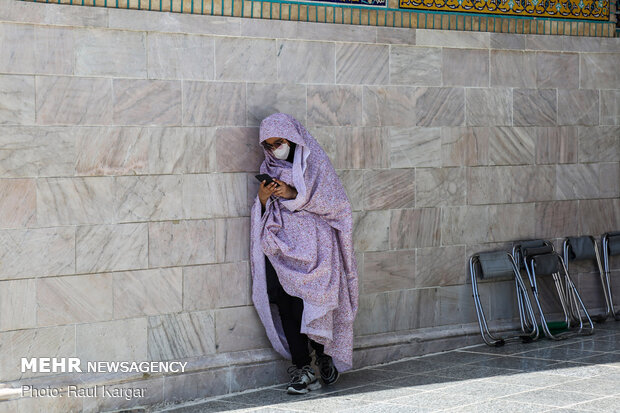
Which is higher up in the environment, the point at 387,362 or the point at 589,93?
the point at 589,93

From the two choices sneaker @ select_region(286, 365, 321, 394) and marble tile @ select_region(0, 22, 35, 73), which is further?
sneaker @ select_region(286, 365, 321, 394)

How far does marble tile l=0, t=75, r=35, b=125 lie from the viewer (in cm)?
505

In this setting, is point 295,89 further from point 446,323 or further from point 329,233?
point 446,323

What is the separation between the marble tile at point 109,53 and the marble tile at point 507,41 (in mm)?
2690

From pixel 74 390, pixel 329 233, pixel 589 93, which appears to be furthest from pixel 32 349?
pixel 589 93

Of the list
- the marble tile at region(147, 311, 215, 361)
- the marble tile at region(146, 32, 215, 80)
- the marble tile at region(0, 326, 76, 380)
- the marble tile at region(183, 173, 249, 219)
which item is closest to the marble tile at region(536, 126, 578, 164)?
the marble tile at region(183, 173, 249, 219)

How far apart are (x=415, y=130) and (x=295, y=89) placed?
100 cm

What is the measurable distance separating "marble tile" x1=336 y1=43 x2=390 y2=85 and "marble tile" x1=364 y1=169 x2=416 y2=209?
0.61m

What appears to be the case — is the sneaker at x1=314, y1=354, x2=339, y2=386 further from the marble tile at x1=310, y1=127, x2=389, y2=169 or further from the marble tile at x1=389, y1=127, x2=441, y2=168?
the marble tile at x1=389, y1=127, x2=441, y2=168

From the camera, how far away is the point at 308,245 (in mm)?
5805

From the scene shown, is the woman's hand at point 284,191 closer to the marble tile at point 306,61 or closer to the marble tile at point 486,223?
the marble tile at point 306,61

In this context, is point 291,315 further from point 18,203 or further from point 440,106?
point 440,106

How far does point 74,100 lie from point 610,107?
14.0 ft

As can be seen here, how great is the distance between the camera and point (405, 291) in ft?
21.7
